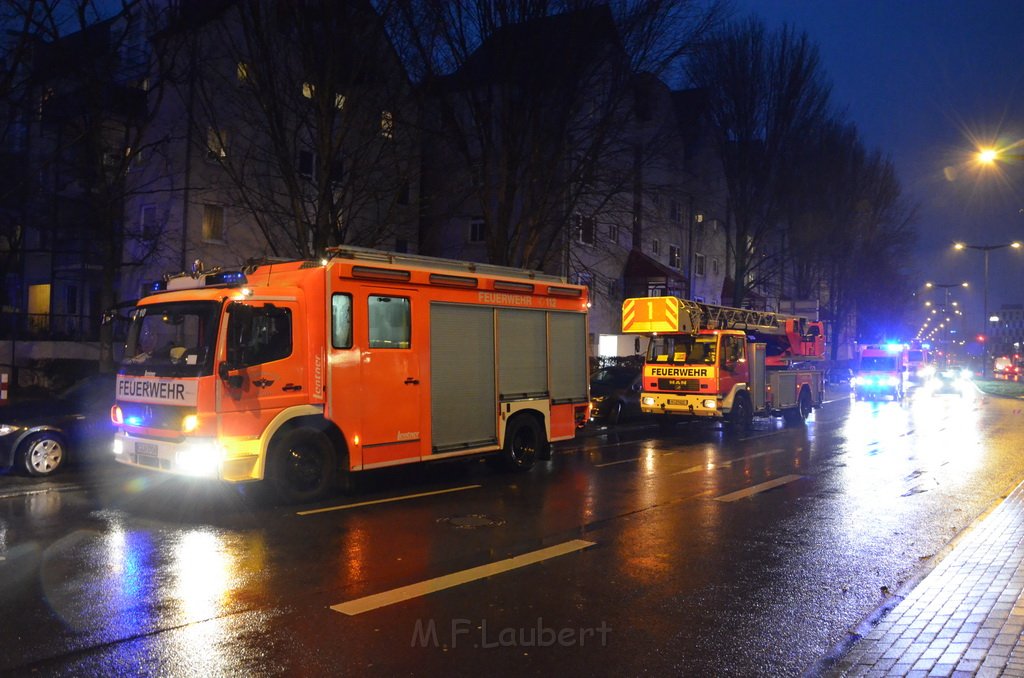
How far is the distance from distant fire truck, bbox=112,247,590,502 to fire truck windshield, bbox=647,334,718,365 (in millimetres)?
8169

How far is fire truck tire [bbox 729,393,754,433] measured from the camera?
18.8 meters

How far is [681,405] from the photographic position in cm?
1858

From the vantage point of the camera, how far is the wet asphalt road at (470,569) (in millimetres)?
4734

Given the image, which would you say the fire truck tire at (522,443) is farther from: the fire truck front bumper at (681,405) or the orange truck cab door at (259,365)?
the fire truck front bumper at (681,405)

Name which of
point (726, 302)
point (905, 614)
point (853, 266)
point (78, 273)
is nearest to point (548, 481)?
point (905, 614)

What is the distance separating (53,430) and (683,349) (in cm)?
1340

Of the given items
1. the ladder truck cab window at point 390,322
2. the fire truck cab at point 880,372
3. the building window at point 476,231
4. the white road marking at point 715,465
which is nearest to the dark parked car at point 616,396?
the white road marking at point 715,465

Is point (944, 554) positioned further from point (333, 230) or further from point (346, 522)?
point (333, 230)

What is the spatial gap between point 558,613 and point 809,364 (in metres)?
19.9

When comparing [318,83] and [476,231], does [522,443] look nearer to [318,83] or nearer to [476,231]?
[318,83]

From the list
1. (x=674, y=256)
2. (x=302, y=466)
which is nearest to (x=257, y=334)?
(x=302, y=466)

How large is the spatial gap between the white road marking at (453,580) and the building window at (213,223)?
1966cm

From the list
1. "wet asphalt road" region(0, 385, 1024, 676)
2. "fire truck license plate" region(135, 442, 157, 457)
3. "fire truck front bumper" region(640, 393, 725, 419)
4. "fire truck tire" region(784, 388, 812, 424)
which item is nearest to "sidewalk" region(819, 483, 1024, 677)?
"wet asphalt road" region(0, 385, 1024, 676)

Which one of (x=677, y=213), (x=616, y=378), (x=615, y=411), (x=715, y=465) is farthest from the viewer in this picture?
(x=677, y=213)
